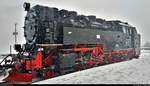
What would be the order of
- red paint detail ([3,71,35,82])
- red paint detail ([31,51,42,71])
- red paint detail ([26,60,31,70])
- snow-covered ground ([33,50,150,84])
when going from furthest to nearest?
red paint detail ([31,51,42,71]) → red paint detail ([26,60,31,70]) → red paint detail ([3,71,35,82]) → snow-covered ground ([33,50,150,84])

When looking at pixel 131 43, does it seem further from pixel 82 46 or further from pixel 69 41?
pixel 69 41

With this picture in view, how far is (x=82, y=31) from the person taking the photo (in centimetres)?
959

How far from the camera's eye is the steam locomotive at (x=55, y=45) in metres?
6.96

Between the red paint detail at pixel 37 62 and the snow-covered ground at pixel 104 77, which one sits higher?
the red paint detail at pixel 37 62

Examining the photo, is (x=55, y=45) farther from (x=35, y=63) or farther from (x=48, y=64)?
(x=35, y=63)

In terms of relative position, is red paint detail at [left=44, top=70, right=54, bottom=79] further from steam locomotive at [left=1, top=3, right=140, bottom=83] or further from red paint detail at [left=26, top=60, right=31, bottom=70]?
red paint detail at [left=26, top=60, right=31, bottom=70]

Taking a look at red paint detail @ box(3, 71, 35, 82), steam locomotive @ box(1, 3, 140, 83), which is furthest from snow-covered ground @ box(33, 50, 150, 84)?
steam locomotive @ box(1, 3, 140, 83)

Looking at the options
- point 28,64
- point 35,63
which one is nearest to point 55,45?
point 35,63

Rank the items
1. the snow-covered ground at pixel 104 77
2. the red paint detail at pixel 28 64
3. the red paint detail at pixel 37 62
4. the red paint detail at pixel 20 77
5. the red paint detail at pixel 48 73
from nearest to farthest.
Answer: the snow-covered ground at pixel 104 77, the red paint detail at pixel 20 77, the red paint detail at pixel 28 64, the red paint detail at pixel 37 62, the red paint detail at pixel 48 73

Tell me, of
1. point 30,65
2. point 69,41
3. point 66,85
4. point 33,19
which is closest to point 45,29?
point 33,19

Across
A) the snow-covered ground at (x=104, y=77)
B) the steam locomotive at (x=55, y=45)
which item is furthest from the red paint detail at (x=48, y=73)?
the snow-covered ground at (x=104, y=77)

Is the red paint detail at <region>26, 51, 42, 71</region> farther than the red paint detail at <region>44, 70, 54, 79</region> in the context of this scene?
No

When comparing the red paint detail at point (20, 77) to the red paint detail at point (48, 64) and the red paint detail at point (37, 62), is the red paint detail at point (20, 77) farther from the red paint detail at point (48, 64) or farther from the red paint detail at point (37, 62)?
the red paint detail at point (48, 64)

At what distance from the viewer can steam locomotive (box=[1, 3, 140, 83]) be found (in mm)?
6961
